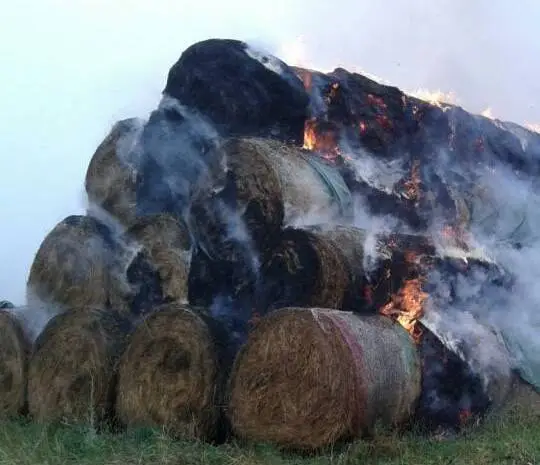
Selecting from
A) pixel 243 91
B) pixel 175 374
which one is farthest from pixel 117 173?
pixel 175 374

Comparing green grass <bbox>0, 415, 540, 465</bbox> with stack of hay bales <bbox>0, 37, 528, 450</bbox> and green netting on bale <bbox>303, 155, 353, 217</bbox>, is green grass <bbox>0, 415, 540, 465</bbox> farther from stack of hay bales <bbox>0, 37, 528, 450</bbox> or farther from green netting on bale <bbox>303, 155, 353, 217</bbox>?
green netting on bale <bbox>303, 155, 353, 217</bbox>

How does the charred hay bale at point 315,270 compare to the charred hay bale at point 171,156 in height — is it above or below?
below

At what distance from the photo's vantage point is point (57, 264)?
8.83 meters

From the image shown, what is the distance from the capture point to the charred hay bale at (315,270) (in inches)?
274

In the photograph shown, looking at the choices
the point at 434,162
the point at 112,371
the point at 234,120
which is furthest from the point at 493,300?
the point at 112,371

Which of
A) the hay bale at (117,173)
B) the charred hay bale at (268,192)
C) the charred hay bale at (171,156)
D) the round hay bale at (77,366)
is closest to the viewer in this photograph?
the charred hay bale at (268,192)

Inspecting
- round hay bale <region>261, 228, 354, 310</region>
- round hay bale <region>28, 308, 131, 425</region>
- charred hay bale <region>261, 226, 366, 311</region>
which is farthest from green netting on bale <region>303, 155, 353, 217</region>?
round hay bale <region>28, 308, 131, 425</region>

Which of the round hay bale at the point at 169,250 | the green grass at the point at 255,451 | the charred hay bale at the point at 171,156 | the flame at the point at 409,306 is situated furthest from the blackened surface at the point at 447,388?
the charred hay bale at the point at 171,156

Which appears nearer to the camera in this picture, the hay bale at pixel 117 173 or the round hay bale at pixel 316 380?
the round hay bale at pixel 316 380

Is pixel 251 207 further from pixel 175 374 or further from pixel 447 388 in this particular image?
pixel 447 388

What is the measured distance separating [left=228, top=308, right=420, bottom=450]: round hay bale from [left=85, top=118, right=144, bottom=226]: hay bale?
301 cm

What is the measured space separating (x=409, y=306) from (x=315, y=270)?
44.2 inches

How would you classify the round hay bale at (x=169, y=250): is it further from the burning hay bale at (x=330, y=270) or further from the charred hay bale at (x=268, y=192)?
the burning hay bale at (x=330, y=270)

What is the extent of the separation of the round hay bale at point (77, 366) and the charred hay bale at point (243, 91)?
2293 mm
